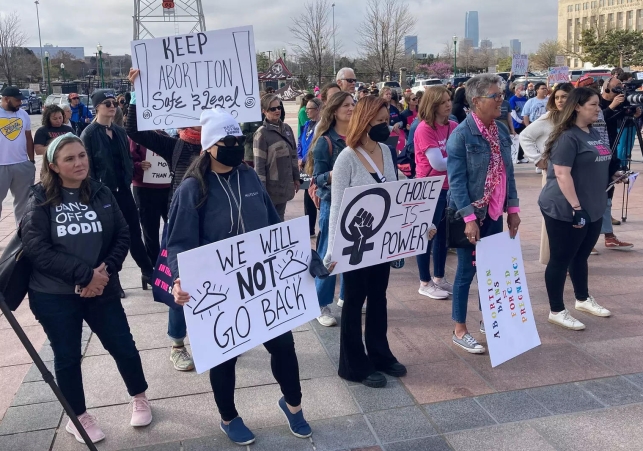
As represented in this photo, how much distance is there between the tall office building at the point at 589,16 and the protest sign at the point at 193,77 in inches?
3532

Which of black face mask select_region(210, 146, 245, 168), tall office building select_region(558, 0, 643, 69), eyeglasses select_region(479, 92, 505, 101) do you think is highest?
tall office building select_region(558, 0, 643, 69)

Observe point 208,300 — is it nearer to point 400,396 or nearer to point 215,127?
point 215,127

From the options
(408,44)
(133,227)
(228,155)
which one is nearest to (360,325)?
(228,155)

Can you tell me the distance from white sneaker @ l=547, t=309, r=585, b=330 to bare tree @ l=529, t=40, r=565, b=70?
73.9 metres

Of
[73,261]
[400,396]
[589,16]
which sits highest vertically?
[589,16]

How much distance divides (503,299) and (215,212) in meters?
2.23

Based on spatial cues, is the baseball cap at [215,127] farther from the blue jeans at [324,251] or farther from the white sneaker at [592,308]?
the white sneaker at [592,308]

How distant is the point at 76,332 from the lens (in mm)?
3459

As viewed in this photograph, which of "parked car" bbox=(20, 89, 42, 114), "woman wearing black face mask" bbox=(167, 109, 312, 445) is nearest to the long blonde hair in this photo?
"woman wearing black face mask" bbox=(167, 109, 312, 445)

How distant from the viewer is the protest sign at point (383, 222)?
3779 millimetres

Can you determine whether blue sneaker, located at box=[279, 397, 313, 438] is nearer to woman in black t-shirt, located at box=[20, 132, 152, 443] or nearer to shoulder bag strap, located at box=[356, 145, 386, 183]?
woman in black t-shirt, located at box=[20, 132, 152, 443]

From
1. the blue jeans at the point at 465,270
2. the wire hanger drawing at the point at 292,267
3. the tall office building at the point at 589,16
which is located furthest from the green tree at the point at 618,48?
the wire hanger drawing at the point at 292,267

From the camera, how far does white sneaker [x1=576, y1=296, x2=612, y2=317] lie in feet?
17.1

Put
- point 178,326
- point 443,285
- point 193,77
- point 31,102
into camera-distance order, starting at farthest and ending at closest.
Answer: point 31,102
point 443,285
point 193,77
point 178,326
